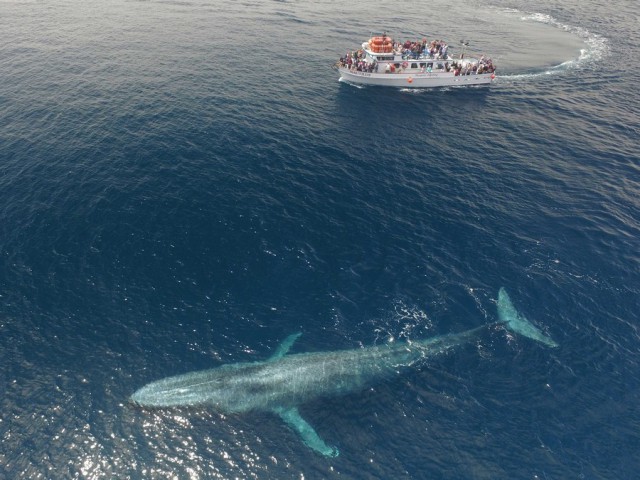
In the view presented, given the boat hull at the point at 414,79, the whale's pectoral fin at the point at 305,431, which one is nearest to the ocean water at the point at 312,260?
the whale's pectoral fin at the point at 305,431

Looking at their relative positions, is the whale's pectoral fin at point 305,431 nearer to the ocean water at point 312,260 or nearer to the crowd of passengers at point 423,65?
the ocean water at point 312,260

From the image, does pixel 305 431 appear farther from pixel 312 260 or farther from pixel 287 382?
pixel 312 260

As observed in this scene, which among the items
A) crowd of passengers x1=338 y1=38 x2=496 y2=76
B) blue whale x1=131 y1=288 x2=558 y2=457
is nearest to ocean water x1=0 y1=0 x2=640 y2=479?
blue whale x1=131 y1=288 x2=558 y2=457

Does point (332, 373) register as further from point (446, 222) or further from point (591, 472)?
point (446, 222)

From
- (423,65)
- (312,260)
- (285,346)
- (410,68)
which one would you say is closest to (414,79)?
(410,68)

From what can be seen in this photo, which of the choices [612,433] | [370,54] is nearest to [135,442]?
[612,433]
